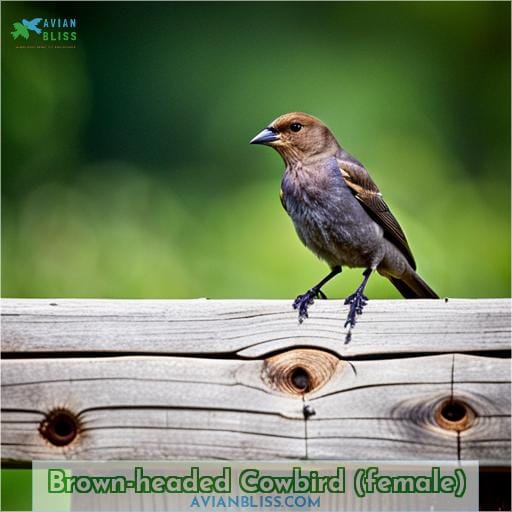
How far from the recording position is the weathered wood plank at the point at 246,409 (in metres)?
2.36

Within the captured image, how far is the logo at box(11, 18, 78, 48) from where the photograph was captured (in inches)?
186

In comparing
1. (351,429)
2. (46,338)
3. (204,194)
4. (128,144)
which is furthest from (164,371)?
(128,144)

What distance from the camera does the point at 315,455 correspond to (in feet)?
7.78

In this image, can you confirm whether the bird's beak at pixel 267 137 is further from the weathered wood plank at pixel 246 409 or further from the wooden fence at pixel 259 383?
the weathered wood plank at pixel 246 409

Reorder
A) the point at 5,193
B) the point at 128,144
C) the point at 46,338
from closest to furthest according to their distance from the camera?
the point at 46,338 < the point at 5,193 < the point at 128,144

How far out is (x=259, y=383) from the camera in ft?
7.89

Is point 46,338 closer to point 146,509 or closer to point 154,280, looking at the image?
point 146,509

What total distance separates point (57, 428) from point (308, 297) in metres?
1.00

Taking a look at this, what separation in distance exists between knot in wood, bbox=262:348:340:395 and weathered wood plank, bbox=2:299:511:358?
3 centimetres

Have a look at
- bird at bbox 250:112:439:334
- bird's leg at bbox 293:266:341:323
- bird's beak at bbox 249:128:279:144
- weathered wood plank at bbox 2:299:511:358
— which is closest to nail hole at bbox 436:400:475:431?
weathered wood plank at bbox 2:299:511:358

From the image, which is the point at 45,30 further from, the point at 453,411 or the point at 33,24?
the point at 453,411

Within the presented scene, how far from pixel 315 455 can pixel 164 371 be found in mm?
462

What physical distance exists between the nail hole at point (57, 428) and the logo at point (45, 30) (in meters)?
2.86

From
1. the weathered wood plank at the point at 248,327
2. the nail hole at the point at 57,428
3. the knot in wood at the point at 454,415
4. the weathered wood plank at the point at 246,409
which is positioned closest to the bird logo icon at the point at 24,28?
the weathered wood plank at the point at 248,327
